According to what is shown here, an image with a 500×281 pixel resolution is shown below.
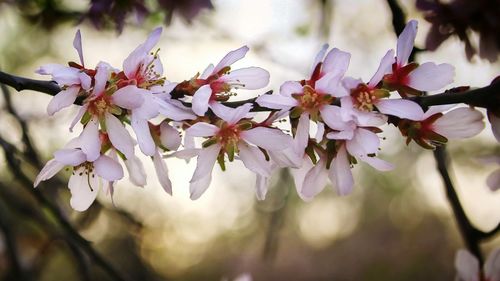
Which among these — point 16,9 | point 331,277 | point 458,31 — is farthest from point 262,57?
point 331,277

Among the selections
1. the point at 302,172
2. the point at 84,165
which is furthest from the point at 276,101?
the point at 84,165

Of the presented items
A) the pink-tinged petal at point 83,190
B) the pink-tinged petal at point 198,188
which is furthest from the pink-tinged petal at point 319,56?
the pink-tinged petal at point 83,190

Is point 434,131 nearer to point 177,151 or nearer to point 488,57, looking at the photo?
point 177,151

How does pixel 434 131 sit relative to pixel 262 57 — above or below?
above

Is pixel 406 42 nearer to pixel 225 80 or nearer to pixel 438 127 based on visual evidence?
pixel 438 127

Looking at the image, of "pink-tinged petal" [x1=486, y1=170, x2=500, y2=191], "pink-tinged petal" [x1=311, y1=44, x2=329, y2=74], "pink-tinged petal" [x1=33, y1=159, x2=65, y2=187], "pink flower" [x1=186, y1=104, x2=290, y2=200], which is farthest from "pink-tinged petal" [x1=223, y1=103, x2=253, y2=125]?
"pink-tinged petal" [x1=486, y1=170, x2=500, y2=191]

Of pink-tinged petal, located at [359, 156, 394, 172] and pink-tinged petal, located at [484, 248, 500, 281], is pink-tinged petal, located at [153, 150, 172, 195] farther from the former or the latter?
pink-tinged petal, located at [484, 248, 500, 281]

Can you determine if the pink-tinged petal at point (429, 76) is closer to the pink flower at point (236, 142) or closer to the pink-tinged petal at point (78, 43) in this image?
the pink flower at point (236, 142)
